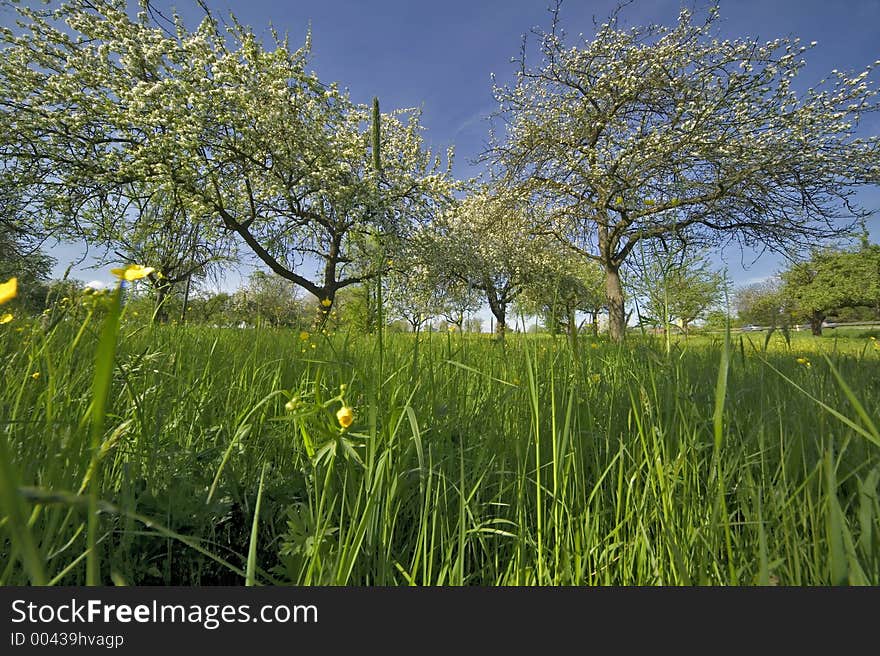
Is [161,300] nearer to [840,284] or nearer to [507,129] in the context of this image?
[507,129]

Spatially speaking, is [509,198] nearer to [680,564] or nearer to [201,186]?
[201,186]

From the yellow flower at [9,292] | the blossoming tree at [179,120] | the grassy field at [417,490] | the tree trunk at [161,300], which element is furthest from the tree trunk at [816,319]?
the yellow flower at [9,292]

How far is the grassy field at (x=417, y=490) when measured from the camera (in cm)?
64

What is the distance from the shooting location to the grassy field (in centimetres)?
64

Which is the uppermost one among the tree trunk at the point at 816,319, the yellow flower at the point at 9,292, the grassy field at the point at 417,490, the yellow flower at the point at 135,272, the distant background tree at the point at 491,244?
the distant background tree at the point at 491,244

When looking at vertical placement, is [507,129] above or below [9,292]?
above

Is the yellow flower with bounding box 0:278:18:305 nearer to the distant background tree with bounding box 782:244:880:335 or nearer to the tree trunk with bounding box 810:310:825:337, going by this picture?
the distant background tree with bounding box 782:244:880:335

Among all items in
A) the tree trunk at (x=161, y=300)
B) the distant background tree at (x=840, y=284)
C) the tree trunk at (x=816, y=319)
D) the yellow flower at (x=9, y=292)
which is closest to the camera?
the yellow flower at (x=9, y=292)

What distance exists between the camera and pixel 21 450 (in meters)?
0.87

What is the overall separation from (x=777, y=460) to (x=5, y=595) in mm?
1801

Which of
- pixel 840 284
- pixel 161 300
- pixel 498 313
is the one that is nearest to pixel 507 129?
pixel 498 313

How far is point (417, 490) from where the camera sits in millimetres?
1057

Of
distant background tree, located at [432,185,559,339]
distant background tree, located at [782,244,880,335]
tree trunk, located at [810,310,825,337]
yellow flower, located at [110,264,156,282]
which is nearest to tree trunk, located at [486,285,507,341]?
distant background tree, located at [432,185,559,339]

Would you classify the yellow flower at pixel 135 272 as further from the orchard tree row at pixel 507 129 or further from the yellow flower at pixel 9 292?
the orchard tree row at pixel 507 129
